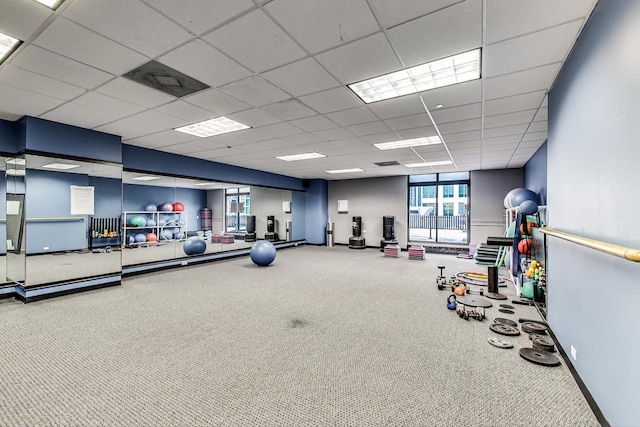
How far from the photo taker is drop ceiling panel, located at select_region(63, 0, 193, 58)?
5.99ft

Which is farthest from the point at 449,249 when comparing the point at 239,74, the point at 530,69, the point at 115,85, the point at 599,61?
the point at 115,85

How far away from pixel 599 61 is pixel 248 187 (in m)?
7.90

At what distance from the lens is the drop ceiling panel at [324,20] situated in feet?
5.95

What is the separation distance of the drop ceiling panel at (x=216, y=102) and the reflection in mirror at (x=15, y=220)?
2.97 metres

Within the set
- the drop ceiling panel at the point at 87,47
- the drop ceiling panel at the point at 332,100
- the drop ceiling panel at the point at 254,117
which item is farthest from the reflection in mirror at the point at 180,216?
the drop ceiling panel at the point at 332,100

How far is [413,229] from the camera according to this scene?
11.3 metres

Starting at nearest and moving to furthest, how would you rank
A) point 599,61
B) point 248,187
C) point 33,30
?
point 599,61 < point 33,30 < point 248,187

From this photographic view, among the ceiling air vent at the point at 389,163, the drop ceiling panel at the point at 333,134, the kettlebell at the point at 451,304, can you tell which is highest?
the ceiling air vent at the point at 389,163

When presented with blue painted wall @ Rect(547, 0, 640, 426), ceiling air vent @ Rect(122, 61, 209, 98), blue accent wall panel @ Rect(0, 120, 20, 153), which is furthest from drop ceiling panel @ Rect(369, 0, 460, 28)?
blue accent wall panel @ Rect(0, 120, 20, 153)

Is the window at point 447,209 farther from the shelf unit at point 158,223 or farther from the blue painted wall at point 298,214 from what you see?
the shelf unit at point 158,223

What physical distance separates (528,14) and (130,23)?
282cm

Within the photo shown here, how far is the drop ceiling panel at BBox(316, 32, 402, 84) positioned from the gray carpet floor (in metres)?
2.70

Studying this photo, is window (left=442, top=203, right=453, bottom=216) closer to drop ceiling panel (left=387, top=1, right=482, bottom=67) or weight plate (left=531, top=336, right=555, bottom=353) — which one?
weight plate (left=531, top=336, right=555, bottom=353)

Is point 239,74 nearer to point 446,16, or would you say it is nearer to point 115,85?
point 115,85
